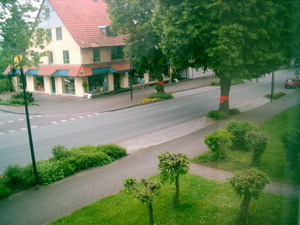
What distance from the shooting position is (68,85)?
34.1 metres

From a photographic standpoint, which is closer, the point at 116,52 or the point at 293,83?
the point at 293,83

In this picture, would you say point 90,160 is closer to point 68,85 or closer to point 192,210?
point 192,210

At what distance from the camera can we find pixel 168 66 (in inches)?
1694

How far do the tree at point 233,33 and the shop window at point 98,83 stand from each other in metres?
16.3

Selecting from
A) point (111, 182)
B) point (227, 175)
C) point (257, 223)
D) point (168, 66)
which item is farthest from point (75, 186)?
point (168, 66)

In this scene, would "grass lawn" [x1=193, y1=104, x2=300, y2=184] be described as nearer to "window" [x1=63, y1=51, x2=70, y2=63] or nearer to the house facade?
the house facade

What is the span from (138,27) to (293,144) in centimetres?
1991

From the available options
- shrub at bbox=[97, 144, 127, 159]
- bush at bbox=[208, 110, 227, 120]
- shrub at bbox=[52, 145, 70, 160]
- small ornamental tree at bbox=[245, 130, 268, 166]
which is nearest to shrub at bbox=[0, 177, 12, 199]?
shrub at bbox=[52, 145, 70, 160]

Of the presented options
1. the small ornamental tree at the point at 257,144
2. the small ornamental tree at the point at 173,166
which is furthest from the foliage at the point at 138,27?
the small ornamental tree at the point at 173,166

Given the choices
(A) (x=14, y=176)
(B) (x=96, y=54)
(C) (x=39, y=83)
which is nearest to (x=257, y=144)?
(A) (x=14, y=176)

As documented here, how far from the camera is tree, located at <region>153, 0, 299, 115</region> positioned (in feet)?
53.3

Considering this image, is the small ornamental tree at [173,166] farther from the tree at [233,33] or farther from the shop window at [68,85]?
the shop window at [68,85]

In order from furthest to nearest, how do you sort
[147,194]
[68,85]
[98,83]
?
[98,83]
[68,85]
[147,194]

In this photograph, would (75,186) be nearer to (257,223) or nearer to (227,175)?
(227,175)
